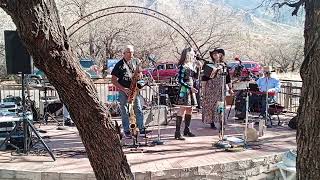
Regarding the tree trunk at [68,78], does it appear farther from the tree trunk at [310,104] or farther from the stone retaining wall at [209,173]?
the stone retaining wall at [209,173]

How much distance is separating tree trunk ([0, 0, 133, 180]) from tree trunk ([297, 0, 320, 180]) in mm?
1595

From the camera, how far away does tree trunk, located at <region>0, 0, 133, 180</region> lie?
2884 millimetres

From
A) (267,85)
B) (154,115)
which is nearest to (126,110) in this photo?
(154,115)

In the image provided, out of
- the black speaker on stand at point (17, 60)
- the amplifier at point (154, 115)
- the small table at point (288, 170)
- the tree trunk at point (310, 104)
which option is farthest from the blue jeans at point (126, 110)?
the tree trunk at point (310, 104)

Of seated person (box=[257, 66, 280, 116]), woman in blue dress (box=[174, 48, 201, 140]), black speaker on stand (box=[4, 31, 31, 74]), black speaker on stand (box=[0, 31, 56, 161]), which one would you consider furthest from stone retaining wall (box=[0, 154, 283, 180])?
seated person (box=[257, 66, 280, 116])

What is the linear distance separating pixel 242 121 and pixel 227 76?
209 centimetres

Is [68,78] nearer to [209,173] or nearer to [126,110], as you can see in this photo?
[209,173]

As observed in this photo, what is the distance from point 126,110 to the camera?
768cm

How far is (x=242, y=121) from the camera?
10188mm

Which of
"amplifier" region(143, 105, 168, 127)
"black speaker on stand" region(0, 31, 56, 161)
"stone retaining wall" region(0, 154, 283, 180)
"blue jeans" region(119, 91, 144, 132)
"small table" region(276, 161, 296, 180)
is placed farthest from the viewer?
"amplifier" region(143, 105, 168, 127)

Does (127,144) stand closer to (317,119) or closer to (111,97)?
(111,97)

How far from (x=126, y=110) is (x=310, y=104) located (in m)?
5.41

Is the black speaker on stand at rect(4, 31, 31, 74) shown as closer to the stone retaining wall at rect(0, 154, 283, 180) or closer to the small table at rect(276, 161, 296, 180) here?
the stone retaining wall at rect(0, 154, 283, 180)

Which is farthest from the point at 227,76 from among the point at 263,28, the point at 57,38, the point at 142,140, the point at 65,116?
the point at 263,28
